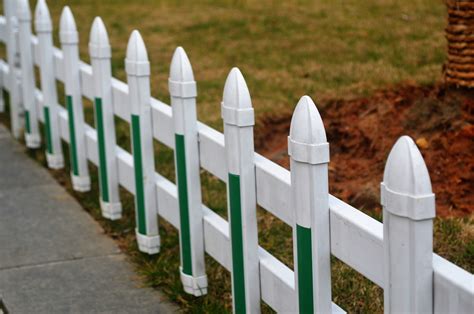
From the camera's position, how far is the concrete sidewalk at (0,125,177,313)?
4.62 metres

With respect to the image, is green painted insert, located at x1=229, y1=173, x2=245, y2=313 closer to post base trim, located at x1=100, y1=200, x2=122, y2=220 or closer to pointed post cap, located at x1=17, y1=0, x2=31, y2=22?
post base trim, located at x1=100, y1=200, x2=122, y2=220

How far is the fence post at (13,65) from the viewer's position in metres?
7.68

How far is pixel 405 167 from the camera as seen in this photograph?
2635 millimetres

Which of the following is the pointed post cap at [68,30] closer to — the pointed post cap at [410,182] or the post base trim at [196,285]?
the post base trim at [196,285]

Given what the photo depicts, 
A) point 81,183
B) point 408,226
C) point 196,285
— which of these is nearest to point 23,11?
point 81,183

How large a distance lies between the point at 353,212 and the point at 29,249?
2.73 metres

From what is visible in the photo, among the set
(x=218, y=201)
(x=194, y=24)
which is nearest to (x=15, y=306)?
(x=218, y=201)

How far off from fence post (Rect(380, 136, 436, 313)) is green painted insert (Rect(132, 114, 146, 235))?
2.52 meters

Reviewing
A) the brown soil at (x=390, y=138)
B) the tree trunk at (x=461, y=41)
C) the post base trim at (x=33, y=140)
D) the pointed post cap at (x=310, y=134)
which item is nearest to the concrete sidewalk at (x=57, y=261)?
the post base trim at (x=33, y=140)

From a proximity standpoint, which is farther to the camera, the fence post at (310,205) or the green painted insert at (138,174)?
the green painted insert at (138,174)

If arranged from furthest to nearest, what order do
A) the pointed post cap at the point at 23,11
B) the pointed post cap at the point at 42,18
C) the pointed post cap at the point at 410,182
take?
the pointed post cap at the point at 23,11 < the pointed post cap at the point at 42,18 < the pointed post cap at the point at 410,182

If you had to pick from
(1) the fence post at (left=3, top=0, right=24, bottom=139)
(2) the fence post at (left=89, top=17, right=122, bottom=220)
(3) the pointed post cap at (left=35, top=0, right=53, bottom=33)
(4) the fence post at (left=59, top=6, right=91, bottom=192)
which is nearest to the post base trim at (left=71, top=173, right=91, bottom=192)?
(4) the fence post at (left=59, top=6, right=91, bottom=192)

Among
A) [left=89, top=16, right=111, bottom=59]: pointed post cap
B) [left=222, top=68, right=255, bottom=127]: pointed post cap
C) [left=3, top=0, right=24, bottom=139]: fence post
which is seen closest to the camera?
[left=222, top=68, right=255, bottom=127]: pointed post cap

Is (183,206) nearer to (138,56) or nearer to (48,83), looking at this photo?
(138,56)
